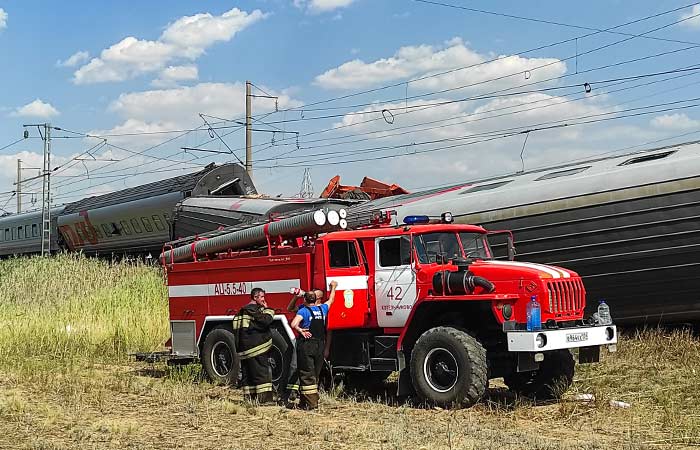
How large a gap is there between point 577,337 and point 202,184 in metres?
17.5

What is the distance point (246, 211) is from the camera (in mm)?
21906

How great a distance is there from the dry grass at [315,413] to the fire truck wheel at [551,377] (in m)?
0.24

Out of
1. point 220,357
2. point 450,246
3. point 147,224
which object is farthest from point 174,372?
point 147,224

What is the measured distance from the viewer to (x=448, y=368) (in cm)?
1022

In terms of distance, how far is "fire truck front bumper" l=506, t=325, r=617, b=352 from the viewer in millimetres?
9656

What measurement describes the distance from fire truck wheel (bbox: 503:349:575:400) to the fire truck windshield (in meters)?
1.65

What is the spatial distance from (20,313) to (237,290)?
991 centimetres

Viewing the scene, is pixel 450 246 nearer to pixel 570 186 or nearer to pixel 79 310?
pixel 570 186

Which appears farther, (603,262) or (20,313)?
(20,313)

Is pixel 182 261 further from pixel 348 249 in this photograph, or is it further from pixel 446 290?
pixel 446 290

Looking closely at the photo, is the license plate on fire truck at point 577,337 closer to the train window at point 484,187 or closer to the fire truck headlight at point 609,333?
the fire truck headlight at point 609,333

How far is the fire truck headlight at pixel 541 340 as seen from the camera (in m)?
9.66

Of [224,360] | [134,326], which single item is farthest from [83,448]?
[134,326]

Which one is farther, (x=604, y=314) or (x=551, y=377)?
(x=551, y=377)
